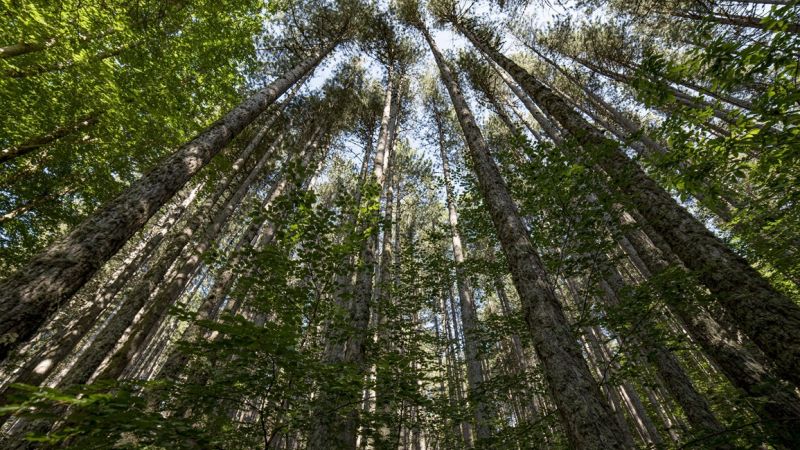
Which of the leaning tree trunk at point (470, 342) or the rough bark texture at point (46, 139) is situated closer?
the leaning tree trunk at point (470, 342)

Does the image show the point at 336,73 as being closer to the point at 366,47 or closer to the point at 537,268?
the point at 366,47

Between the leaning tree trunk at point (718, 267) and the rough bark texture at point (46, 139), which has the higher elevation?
the rough bark texture at point (46, 139)

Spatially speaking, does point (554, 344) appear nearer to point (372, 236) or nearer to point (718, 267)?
point (718, 267)

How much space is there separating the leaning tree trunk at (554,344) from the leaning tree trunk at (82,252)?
14.5ft

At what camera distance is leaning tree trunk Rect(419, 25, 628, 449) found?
2.41 meters

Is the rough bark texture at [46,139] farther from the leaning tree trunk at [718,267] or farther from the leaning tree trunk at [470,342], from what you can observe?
the leaning tree trunk at [718,267]

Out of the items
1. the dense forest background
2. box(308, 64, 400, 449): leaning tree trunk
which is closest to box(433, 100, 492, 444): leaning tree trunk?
the dense forest background

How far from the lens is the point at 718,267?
3.31 m

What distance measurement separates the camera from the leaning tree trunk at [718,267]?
107 inches

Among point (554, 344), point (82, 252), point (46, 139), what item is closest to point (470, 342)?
point (554, 344)

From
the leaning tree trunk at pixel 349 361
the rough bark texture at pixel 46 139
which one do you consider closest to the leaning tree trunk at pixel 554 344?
the leaning tree trunk at pixel 349 361

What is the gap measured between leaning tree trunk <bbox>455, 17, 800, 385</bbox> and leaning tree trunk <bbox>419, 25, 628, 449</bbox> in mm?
1538

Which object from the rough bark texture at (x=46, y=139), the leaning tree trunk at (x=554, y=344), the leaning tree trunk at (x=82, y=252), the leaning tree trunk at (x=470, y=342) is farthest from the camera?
the rough bark texture at (x=46, y=139)

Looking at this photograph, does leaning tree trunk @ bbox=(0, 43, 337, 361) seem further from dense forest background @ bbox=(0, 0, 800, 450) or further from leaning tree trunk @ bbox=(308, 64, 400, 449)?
leaning tree trunk @ bbox=(308, 64, 400, 449)
